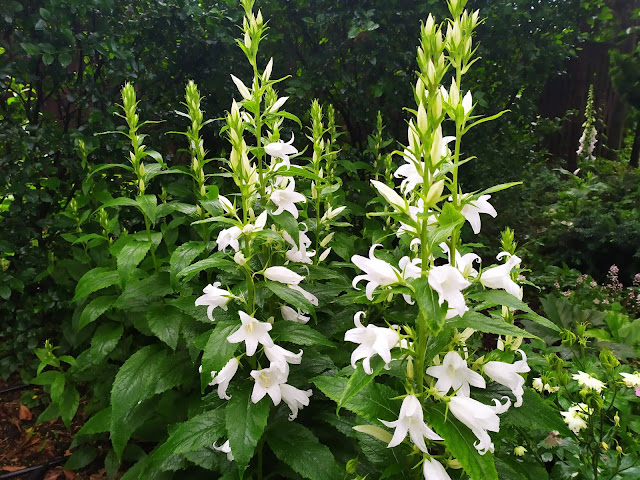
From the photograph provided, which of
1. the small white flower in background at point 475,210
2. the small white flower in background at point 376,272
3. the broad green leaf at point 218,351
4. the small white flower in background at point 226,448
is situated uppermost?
the small white flower in background at point 475,210

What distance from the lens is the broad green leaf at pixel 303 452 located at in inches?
59.1

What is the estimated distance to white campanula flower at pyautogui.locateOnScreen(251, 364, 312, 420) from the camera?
1.50 m

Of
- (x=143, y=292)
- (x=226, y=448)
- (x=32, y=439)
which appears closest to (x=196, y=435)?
(x=226, y=448)

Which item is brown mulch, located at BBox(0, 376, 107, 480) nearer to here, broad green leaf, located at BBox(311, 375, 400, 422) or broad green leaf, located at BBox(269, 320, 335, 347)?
broad green leaf, located at BBox(269, 320, 335, 347)

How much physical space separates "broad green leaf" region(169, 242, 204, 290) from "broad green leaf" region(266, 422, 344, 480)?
0.71 meters

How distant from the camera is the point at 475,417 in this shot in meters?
1.06

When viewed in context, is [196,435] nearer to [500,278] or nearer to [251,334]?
[251,334]

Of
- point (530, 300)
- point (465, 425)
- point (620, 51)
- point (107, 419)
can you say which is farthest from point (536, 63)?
point (107, 419)

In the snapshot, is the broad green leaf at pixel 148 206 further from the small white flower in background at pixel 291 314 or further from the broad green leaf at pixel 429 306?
the broad green leaf at pixel 429 306

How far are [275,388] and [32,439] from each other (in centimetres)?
214

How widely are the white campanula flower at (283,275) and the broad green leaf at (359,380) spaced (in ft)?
1.62

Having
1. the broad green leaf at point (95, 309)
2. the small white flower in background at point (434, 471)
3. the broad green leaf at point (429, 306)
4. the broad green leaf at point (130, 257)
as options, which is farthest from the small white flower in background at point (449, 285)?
the broad green leaf at point (95, 309)

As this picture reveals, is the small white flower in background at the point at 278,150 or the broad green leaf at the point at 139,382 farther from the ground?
the small white flower in background at the point at 278,150

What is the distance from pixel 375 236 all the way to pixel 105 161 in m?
2.08
